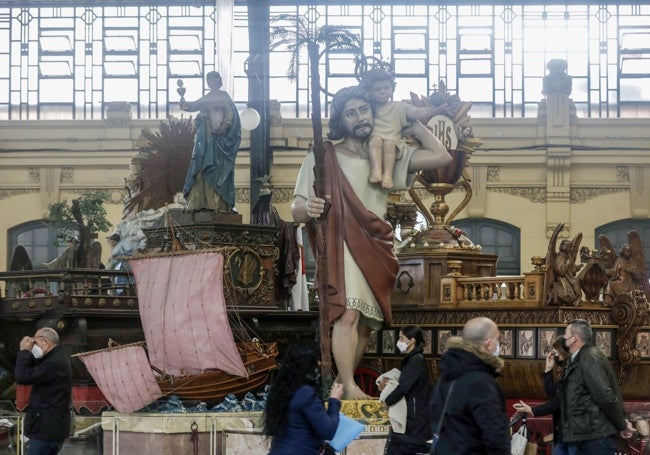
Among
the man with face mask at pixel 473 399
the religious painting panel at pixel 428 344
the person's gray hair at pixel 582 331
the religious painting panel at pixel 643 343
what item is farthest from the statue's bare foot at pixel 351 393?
the religious painting panel at pixel 643 343

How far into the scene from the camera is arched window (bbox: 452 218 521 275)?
98.9ft

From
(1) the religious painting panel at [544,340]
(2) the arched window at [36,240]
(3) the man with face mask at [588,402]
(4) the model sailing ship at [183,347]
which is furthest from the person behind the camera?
(2) the arched window at [36,240]

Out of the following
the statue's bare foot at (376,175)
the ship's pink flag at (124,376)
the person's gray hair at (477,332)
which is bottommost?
the ship's pink flag at (124,376)

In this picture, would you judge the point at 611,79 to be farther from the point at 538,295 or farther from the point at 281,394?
the point at 281,394

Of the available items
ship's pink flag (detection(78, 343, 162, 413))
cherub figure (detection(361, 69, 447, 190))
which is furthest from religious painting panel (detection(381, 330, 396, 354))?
cherub figure (detection(361, 69, 447, 190))

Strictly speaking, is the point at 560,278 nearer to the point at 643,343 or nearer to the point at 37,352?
the point at 643,343

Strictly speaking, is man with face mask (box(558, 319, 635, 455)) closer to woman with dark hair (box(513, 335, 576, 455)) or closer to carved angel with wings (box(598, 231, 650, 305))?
woman with dark hair (box(513, 335, 576, 455))

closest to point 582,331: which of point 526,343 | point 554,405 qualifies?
point 554,405

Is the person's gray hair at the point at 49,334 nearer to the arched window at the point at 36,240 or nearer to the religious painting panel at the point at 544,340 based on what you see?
the religious painting panel at the point at 544,340

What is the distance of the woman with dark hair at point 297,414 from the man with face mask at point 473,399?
651 mm

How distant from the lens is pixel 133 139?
30.3 m

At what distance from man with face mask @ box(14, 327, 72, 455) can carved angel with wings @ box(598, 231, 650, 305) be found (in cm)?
614

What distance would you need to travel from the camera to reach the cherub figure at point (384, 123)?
1031cm

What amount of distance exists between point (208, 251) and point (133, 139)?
17739 mm
